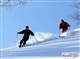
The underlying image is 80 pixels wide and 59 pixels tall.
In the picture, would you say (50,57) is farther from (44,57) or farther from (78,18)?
(78,18)

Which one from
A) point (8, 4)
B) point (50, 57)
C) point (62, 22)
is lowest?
point (50, 57)

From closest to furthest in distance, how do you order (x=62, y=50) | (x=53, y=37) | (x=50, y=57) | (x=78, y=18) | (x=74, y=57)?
1. (x=74, y=57)
2. (x=50, y=57)
3. (x=62, y=50)
4. (x=53, y=37)
5. (x=78, y=18)

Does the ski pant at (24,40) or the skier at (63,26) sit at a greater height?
the skier at (63,26)

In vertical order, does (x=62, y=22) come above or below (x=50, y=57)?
above

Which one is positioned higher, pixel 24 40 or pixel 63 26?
pixel 63 26

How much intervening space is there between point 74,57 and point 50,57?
998 mm

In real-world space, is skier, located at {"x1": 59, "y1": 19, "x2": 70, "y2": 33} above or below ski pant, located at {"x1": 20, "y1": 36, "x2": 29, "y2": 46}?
above

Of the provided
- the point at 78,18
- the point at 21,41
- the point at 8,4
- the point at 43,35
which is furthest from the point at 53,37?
the point at 78,18

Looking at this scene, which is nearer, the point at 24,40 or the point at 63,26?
the point at 24,40

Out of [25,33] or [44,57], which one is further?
[25,33]

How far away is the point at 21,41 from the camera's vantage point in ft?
46.6

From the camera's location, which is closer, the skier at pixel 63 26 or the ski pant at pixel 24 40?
the ski pant at pixel 24 40

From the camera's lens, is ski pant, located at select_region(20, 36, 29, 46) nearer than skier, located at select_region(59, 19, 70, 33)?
Yes

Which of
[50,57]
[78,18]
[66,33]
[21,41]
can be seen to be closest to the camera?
[50,57]
